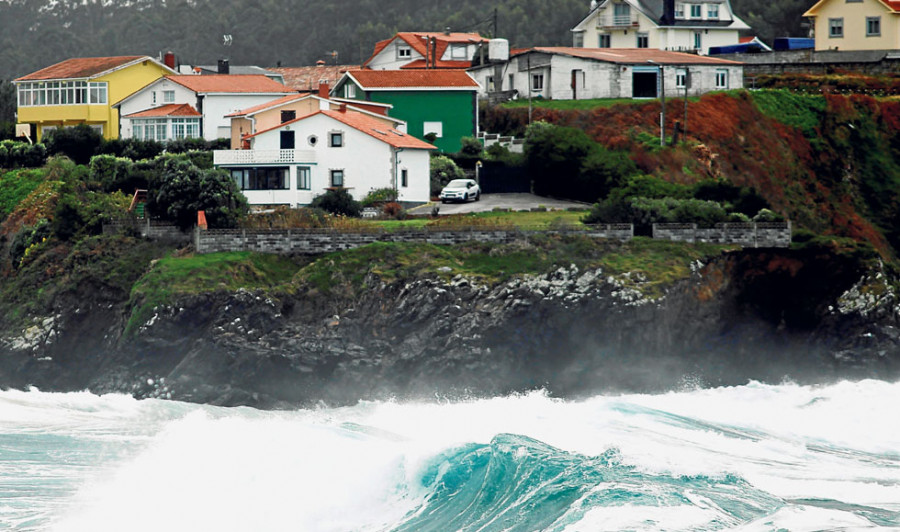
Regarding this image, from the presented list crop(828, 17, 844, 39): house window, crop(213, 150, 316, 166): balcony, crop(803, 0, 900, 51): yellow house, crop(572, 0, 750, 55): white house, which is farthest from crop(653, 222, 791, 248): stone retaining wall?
crop(828, 17, 844, 39): house window

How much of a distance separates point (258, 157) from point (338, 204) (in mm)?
4027

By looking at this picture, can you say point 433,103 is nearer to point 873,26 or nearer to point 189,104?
point 189,104

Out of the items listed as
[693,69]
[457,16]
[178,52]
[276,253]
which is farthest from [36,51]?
[276,253]

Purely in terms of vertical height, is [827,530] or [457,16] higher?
[457,16]

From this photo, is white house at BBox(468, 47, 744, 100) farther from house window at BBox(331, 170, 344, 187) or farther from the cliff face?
the cliff face

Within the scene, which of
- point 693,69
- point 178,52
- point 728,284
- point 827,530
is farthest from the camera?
point 178,52

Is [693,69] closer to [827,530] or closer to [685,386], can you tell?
[685,386]

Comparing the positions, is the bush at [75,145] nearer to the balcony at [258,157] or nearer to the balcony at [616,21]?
the balcony at [258,157]

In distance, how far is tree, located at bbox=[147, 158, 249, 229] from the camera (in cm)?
5206

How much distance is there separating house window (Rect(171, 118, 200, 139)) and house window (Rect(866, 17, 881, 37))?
121 ft

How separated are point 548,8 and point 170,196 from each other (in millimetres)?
86282

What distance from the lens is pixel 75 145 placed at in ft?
221

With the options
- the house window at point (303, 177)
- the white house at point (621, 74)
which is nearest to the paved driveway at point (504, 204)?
the house window at point (303, 177)

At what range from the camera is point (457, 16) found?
442 feet
